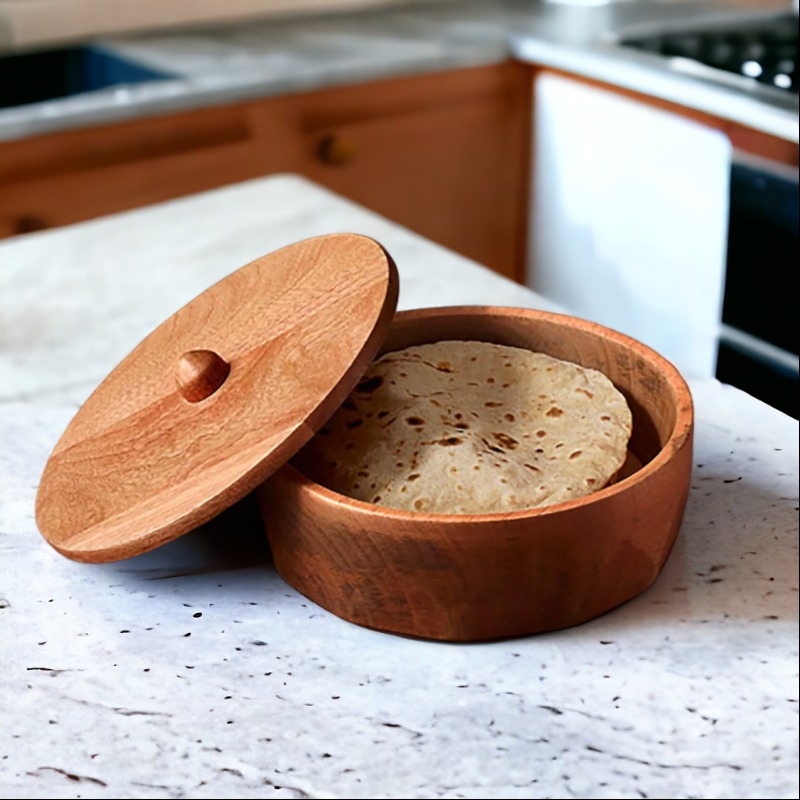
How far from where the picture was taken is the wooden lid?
58 cm

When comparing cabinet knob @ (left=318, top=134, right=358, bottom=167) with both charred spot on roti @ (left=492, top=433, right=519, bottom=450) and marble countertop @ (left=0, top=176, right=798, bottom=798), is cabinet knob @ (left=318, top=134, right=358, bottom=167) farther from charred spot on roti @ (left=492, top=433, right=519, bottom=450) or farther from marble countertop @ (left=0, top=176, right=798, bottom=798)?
charred spot on roti @ (left=492, top=433, right=519, bottom=450)

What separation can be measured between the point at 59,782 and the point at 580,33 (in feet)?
5.59

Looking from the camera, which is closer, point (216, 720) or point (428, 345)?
point (216, 720)

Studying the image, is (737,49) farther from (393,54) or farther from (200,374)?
(200,374)

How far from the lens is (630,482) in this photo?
55cm

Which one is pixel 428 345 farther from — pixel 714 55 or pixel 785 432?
pixel 714 55

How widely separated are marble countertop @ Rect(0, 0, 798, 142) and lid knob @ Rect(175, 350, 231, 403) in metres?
1.04

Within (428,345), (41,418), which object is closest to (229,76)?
(41,418)

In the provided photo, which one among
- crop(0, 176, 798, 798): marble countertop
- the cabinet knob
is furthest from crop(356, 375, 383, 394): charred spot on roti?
the cabinet knob

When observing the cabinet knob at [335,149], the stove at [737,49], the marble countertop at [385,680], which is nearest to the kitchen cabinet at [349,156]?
the cabinet knob at [335,149]

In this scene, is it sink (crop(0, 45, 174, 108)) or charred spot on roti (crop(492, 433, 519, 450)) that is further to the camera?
sink (crop(0, 45, 174, 108))

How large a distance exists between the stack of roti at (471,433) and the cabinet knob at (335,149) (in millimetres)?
1149

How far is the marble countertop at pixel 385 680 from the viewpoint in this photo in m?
0.50

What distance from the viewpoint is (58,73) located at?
2.03 metres
